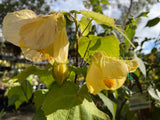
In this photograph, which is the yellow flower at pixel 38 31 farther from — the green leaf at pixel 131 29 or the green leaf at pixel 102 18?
the green leaf at pixel 131 29

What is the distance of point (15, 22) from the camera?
286 mm

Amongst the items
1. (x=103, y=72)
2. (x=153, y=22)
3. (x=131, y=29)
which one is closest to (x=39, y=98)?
(x=103, y=72)

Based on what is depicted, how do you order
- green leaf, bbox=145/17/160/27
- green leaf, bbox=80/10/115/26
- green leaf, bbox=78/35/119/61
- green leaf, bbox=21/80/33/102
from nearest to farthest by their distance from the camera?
green leaf, bbox=80/10/115/26 < green leaf, bbox=78/35/119/61 < green leaf, bbox=21/80/33/102 < green leaf, bbox=145/17/160/27

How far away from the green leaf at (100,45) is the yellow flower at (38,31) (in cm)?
10

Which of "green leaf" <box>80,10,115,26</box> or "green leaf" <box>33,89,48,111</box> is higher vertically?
"green leaf" <box>80,10,115,26</box>

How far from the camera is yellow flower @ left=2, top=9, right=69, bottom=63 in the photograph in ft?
0.86

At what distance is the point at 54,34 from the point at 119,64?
140 mm

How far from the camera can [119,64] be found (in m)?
0.30

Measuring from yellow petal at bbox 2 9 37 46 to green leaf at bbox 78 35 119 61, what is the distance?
143 millimetres

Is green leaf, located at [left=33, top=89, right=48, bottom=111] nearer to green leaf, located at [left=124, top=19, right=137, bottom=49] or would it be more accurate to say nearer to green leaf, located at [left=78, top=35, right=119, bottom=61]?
green leaf, located at [left=78, top=35, right=119, bottom=61]

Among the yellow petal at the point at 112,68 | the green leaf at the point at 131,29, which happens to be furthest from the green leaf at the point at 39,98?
the green leaf at the point at 131,29

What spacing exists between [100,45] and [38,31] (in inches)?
6.6

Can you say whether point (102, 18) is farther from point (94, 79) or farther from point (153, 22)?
point (153, 22)

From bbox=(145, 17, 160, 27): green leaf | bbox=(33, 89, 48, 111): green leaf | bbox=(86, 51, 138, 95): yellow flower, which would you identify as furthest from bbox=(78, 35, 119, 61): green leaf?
bbox=(145, 17, 160, 27): green leaf
